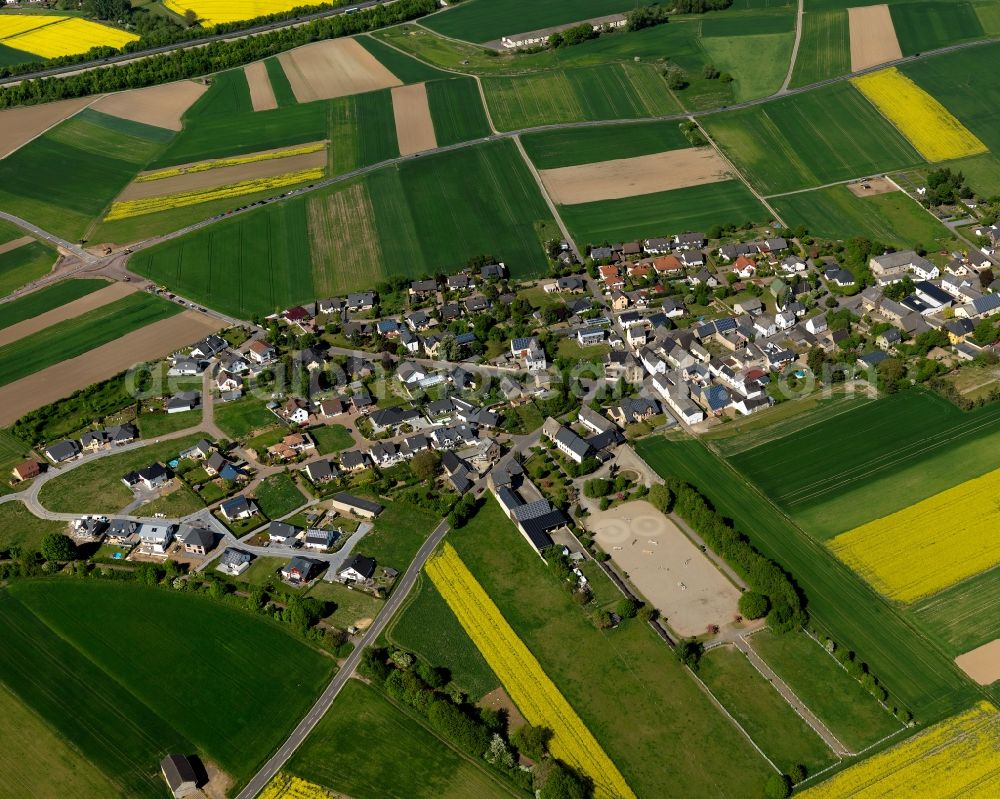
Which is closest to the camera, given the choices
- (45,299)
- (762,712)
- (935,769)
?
(935,769)

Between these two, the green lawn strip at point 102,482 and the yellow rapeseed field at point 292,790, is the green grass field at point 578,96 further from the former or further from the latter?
the yellow rapeseed field at point 292,790

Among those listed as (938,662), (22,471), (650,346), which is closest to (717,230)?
(650,346)

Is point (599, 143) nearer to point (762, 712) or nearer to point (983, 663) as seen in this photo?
point (983, 663)

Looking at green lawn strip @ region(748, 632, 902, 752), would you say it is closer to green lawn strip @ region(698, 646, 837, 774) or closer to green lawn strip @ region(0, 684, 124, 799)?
green lawn strip @ region(698, 646, 837, 774)

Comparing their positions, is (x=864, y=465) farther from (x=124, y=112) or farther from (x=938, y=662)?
(x=124, y=112)

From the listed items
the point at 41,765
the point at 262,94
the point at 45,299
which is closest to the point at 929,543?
the point at 41,765

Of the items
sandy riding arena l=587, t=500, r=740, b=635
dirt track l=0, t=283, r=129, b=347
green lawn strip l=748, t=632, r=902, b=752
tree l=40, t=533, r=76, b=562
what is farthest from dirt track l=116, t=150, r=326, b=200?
green lawn strip l=748, t=632, r=902, b=752
